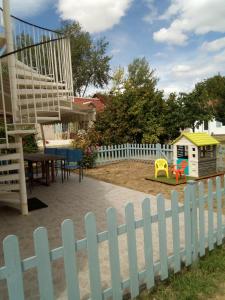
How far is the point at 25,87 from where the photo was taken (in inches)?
258

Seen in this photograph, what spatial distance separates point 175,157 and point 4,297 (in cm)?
786

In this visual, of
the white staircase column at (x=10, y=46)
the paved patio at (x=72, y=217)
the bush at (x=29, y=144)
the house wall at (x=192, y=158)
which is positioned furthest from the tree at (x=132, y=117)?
the white staircase column at (x=10, y=46)

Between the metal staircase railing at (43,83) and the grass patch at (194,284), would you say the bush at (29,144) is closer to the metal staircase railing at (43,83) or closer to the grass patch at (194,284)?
the metal staircase railing at (43,83)

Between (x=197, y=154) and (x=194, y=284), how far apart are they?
6.32 meters

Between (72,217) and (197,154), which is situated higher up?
(197,154)

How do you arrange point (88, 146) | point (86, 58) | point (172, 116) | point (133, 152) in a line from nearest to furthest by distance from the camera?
point (88, 146) < point (133, 152) < point (172, 116) < point (86, 58)

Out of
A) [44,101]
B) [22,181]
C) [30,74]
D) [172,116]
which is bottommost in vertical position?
[22,181]

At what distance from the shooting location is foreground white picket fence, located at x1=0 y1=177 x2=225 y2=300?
2.19 metres

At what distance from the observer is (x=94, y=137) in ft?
46.1

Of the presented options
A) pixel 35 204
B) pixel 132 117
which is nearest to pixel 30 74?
pixel 35 204

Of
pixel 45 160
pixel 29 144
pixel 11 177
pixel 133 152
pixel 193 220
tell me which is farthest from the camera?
pixel 29 144

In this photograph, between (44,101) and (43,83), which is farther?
(43,83)

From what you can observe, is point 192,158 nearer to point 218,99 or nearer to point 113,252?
point 113,252

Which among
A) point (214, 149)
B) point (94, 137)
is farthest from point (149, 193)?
point (94, 137)
